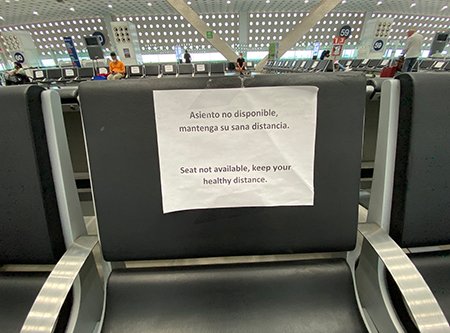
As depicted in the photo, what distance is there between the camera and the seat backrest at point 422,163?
2.06 feet

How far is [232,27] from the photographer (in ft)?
53.9

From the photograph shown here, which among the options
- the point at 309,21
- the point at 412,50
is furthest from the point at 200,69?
the point at 309,21

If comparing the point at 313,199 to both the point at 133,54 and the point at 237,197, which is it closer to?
the point at 237,197

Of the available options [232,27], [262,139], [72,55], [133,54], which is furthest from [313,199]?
[232,27]

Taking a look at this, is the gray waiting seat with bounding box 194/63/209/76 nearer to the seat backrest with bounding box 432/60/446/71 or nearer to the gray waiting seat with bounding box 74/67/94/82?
the gray waiting seat with bounding box 74/67/94/82

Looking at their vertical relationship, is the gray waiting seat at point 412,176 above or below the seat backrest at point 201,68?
below

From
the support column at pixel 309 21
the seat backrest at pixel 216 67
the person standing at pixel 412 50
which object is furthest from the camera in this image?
the support column at pixel 309 21

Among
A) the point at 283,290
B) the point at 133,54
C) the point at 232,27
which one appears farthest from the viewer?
the point at 232,27

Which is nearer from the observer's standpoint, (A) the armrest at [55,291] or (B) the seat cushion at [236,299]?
(A) the armrest at [55,291]

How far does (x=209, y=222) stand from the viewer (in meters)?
0.68

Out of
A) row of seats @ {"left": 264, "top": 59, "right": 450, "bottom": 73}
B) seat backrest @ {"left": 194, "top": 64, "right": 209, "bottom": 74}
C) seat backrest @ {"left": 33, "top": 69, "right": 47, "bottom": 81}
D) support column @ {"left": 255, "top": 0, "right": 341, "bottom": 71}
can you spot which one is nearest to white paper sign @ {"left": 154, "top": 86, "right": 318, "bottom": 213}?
row of seats @ {"left": 264, "top": 59, "right": 450, "bottom": 73}

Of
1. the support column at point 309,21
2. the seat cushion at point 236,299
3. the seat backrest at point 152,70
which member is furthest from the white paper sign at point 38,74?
the seat cushion at point 236,299

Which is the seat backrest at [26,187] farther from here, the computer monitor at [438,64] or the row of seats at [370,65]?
the computer monitor at [438,64]

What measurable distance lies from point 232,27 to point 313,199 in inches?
723
